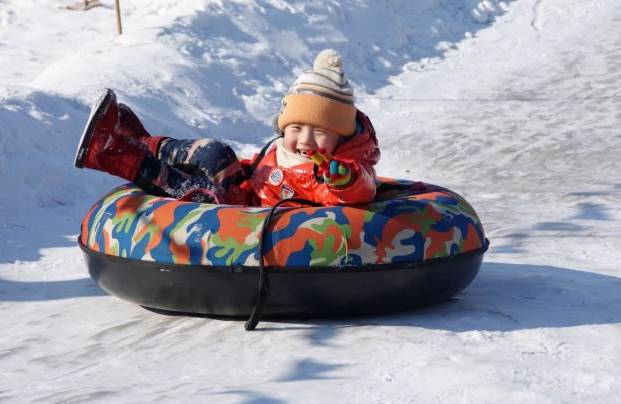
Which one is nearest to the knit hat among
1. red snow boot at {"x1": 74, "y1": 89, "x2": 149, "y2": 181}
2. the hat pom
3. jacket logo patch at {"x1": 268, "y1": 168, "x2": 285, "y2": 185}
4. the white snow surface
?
the hat pom

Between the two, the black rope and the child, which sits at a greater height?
the child

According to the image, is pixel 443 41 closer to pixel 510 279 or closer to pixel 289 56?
pixel 289 56

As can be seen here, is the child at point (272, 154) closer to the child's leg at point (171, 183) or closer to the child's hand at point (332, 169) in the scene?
the child's leg at point (171, 183)

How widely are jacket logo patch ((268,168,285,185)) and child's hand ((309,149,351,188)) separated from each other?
0.64 meters

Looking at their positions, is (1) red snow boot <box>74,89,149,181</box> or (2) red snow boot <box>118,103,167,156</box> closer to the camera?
(1) red snow boot <box>74,89,149,181</box>

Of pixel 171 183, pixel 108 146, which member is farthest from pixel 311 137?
pixel 108 146

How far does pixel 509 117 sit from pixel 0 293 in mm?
6273

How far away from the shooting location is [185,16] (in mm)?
11648

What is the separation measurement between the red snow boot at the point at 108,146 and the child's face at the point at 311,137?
0.76 m

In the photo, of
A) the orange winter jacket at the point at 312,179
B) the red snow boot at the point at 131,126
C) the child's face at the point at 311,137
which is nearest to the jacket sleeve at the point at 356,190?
the orange winter jacket at the point at 312,179

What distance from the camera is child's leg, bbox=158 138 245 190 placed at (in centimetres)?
491

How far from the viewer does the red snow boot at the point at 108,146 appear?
14.8 ft

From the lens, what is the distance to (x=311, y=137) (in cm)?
452

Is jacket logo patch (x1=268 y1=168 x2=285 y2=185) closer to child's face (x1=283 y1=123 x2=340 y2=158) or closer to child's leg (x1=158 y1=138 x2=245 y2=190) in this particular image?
child's face (x1=283 y1=123 x2=340 y2=158)
